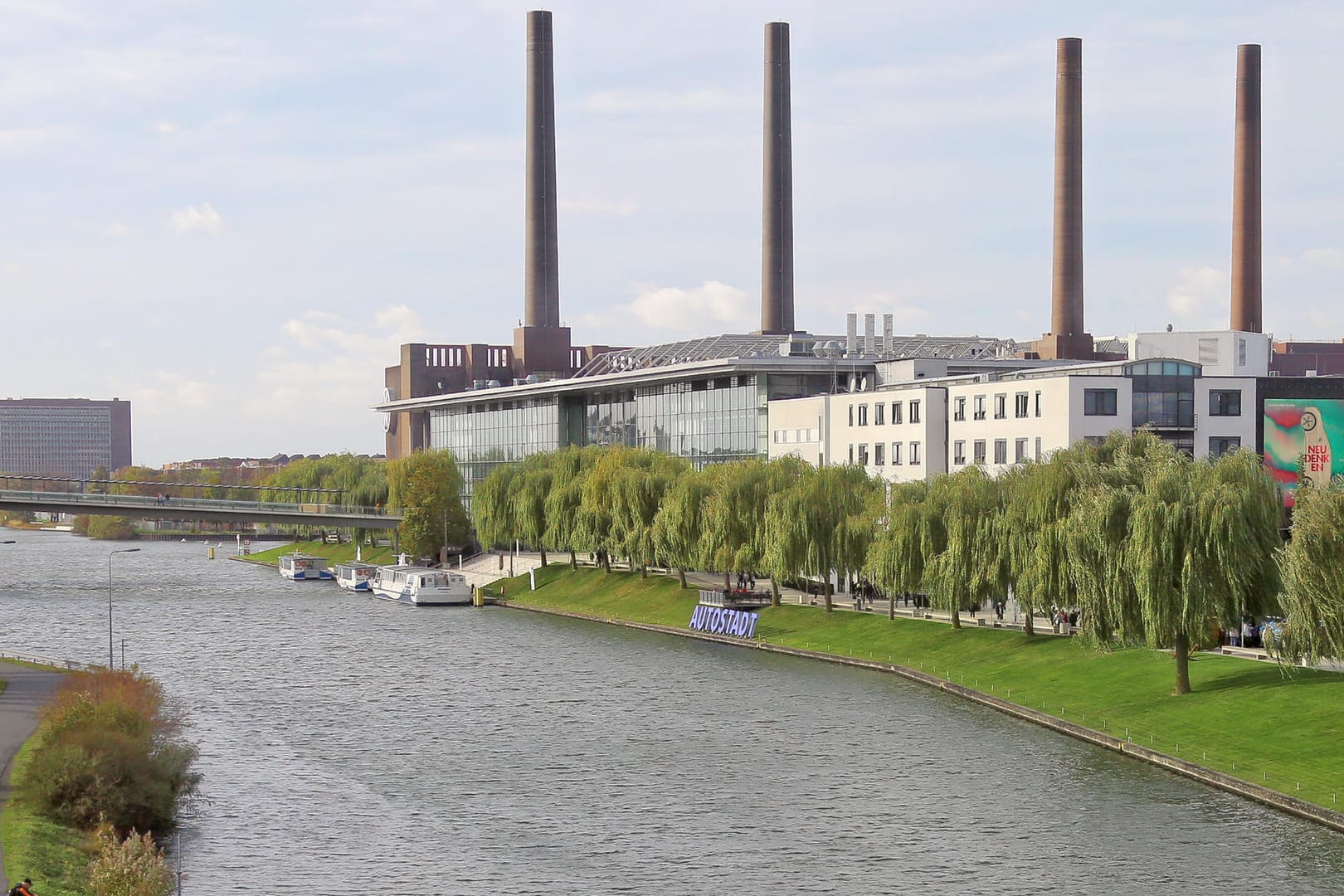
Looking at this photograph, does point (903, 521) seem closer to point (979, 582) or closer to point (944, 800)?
point (979, 582)

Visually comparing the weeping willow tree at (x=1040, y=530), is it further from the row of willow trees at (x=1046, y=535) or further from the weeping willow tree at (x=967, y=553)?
the weeping willow tree at (x=967, y=553)

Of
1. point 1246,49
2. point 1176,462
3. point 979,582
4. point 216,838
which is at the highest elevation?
point 1246,49

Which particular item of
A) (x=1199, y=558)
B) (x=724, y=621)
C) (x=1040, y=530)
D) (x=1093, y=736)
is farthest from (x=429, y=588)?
(x=1199, y=558)

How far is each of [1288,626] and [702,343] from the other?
102 meters

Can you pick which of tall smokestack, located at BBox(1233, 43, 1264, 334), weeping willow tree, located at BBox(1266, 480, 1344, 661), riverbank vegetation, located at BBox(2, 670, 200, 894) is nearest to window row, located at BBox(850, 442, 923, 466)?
weeping willow tree, located at BBox(1266, 480, 1344, 661)

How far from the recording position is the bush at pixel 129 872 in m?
34.2

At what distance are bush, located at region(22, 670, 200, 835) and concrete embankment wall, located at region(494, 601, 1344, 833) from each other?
3060cm

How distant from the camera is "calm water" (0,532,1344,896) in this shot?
41062mm

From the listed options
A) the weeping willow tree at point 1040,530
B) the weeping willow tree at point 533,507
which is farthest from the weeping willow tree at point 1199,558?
the weeping willow tree at point 533,507

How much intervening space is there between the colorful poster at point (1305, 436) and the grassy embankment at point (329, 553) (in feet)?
299

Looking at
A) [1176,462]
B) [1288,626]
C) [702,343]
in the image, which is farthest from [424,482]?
[1288,626]

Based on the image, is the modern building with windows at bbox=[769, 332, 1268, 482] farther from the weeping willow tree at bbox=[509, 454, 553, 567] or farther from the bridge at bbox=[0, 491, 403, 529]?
the bridge at bbox=[0, 491, 403, 529]

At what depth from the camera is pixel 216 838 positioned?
146 ft

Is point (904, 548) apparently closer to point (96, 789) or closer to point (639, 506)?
point (639, 506)
